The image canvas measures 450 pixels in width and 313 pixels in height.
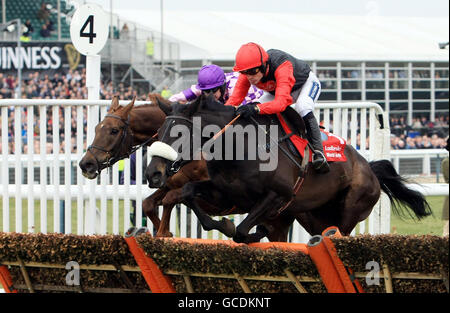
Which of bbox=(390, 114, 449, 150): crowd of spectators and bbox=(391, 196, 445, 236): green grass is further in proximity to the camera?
bbox=(390, 114, 449, 150): crowd of spectators

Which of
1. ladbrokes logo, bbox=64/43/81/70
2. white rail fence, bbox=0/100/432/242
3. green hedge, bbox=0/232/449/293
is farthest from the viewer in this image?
ladbrokes logo, bbox=64/43/81/70

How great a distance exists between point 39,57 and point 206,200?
12114 mm

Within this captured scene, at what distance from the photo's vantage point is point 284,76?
15.1ft

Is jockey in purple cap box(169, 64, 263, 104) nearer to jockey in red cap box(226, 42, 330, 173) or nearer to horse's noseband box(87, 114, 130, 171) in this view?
jockey in red cap box(226, 42, 330, 173)

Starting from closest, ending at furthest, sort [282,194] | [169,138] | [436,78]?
[169,138], [282,194], [436,78]

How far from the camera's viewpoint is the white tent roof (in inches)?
724

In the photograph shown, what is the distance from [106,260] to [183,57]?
14370mm

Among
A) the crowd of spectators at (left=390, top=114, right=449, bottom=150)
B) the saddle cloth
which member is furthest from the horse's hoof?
the crowd of spectators at (left=390, top=114, right=449, bottom=150)

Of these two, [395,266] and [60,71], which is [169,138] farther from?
[60,71]

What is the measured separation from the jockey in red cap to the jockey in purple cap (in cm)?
17

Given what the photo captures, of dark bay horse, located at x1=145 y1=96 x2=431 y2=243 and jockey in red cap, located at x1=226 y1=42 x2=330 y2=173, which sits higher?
jockey in red cap, located at x1=226 y1=42 x2=330 y2=173

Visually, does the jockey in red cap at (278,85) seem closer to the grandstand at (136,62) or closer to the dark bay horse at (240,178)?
the dark bay horse at (240,178)

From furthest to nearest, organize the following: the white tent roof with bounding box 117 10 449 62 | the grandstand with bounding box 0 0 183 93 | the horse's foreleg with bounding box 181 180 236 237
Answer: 1. the white tent roof with bounding box 117 10 449 62
2. the grandstand with bounding box 0 0 183 93
3. the horse's foreleg with bounding box 181 180 236 237
